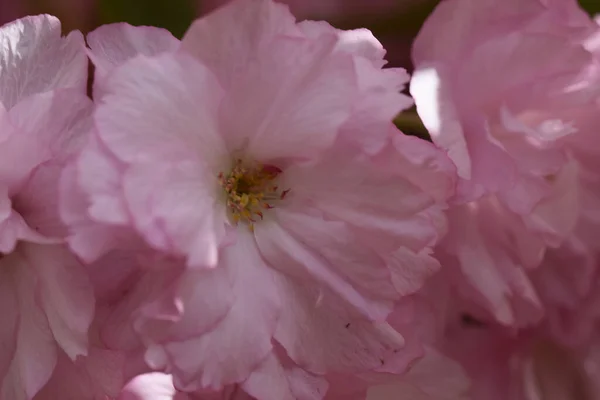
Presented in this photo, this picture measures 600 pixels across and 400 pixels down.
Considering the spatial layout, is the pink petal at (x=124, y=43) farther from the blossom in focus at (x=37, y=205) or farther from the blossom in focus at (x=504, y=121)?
the blossom in focus at (x=504, y=121)

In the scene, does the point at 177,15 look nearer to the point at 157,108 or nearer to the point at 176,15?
the point at 176,15

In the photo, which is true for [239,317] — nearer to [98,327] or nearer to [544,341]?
[98,327]

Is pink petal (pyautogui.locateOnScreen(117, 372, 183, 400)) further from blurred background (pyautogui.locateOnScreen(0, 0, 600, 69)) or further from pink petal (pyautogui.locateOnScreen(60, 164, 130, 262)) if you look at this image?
blurred background (pyautogui.locateOnScreen(0, 0, 600, 69))

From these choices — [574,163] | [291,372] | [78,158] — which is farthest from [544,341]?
[78,158]

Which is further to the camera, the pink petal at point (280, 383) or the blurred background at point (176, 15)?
the blurred background at point (176, 15)

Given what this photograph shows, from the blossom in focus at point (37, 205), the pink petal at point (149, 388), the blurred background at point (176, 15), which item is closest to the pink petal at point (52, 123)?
the blossom in focus at point (37, 205)

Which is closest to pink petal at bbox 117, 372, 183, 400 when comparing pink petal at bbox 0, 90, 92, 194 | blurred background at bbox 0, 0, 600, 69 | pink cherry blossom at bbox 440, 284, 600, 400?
pink petal at bbox 0, 90, 92, 194

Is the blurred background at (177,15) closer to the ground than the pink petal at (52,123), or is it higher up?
closer to the ground
